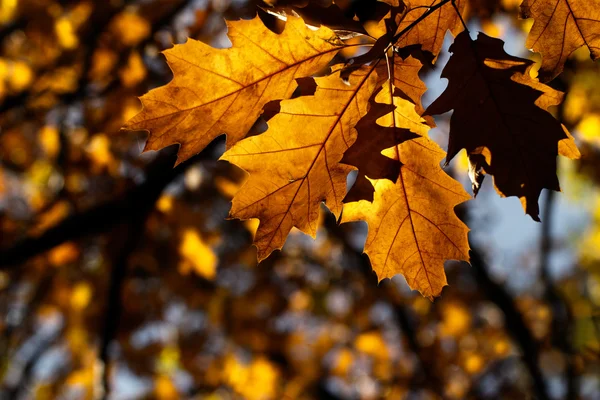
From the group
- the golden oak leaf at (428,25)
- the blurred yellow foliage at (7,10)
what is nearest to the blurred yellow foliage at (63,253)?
the blurred yellow foliage at (7,10)

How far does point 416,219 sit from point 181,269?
116 inches

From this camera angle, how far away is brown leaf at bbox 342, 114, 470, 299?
1339 millimetres

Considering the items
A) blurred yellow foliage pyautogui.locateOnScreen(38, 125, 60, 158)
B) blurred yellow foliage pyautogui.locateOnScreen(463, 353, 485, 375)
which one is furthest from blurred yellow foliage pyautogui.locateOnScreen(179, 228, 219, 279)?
blurred yellow foliage pyautogui.locateOnScreen(463, 353, 485, 375)

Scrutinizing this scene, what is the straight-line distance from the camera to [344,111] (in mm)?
1339

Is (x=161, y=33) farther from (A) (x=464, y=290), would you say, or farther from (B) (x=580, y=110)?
(A) (x=464, y=290)

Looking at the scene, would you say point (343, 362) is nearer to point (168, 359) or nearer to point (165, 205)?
point (168, 359)

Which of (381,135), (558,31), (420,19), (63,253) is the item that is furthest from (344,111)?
(63,253)

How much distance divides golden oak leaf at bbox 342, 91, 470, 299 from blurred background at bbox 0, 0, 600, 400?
0.25 m

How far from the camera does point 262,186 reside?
1.34 metres

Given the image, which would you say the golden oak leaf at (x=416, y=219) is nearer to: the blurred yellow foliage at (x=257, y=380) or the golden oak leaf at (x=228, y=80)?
Result: the golden oak leaf at (x=228, y=80)

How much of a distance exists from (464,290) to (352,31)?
686 centimetres

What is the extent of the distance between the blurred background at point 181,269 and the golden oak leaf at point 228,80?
91mm

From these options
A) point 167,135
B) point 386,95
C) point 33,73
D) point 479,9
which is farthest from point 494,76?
point 33,73

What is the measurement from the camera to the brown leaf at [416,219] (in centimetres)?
134
